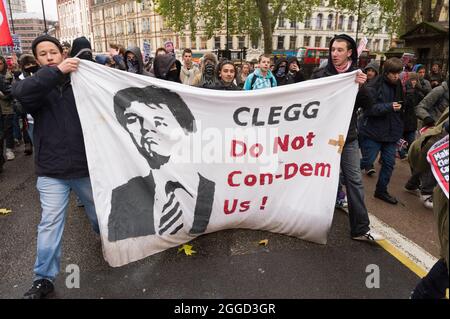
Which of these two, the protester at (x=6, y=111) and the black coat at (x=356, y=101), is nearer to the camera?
the black coat at (x=356, y=101)

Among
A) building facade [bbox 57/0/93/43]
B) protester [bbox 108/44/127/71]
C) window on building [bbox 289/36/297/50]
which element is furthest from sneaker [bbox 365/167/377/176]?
building facade [bbox 57/0/93/43]

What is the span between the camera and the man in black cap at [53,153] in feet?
8.49

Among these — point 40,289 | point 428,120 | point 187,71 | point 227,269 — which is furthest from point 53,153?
point 187,71

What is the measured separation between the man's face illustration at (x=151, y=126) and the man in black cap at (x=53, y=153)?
42 cm

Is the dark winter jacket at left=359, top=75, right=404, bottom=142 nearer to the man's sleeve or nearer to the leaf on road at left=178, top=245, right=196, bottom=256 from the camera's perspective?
the leaf on road at left=178, top=245, right=196, bottom=256

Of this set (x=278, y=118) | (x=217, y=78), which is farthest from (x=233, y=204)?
(x=217, y=78)

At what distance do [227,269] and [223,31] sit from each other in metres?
53.6

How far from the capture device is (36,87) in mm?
2393

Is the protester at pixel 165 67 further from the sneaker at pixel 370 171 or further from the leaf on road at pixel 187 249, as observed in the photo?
the sneaker at pixel 370 171

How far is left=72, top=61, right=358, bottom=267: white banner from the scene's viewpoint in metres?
2.78

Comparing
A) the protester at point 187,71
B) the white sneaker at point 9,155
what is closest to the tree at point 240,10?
the protester at point 187,71

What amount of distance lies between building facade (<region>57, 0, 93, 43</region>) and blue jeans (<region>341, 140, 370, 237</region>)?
92239 mm

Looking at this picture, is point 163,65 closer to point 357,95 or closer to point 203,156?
point 203,156

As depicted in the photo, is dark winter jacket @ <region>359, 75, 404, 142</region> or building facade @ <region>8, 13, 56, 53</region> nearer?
dark winter jacket @ <region>359, 75, 404, 142</region>
